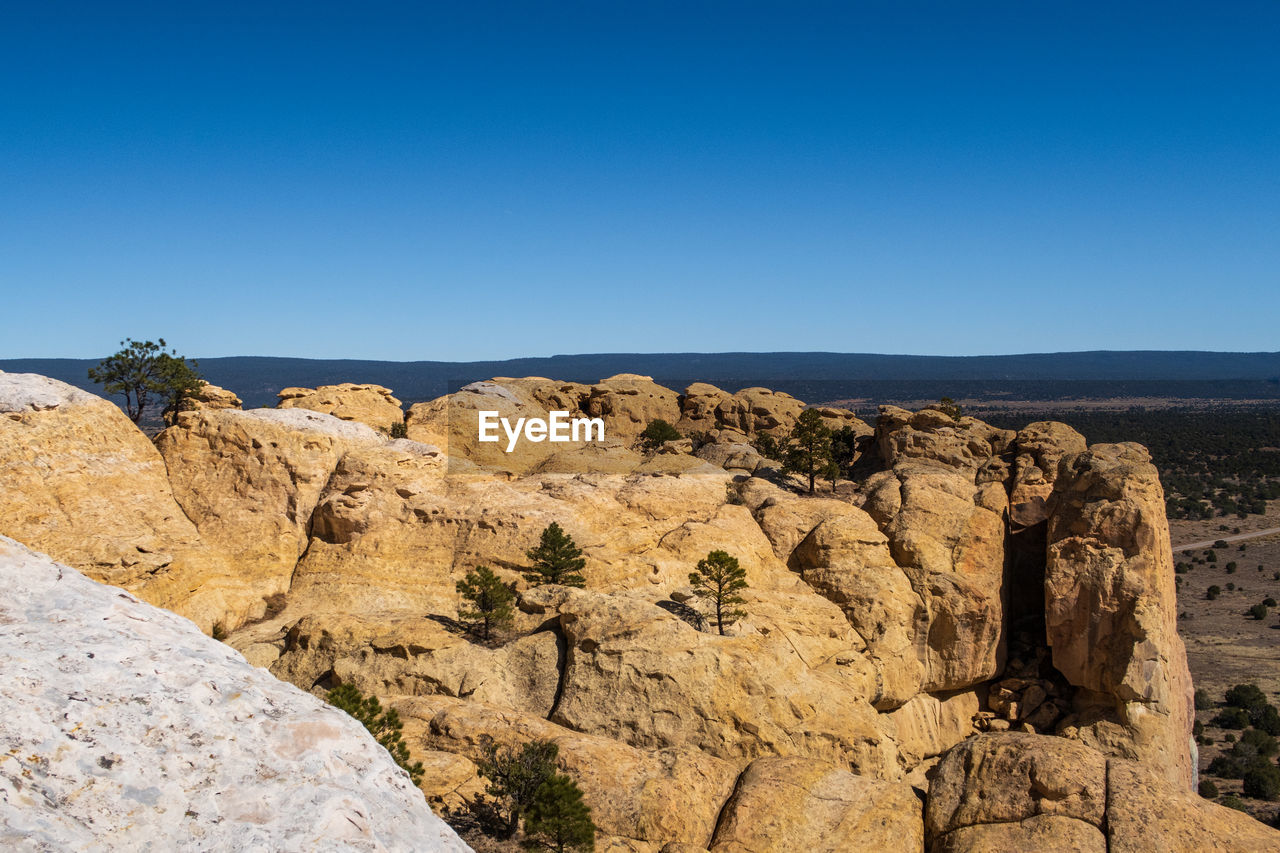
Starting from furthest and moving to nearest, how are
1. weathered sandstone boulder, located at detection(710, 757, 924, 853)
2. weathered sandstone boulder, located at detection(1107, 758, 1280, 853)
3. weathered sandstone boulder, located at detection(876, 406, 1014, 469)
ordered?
1. weathered sandstone boulder, located at detection(876, 406, 1014, 469)
2. weathered sandstone boulder, located at detection(710, 757, 924, 853)
3. weathered sandstone boulder, located at detection(1107, 758, 1280, 853)

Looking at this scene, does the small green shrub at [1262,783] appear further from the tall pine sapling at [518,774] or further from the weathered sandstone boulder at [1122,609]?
the tall pine sapling at [518,774]

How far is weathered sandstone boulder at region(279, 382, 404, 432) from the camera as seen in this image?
159 feet

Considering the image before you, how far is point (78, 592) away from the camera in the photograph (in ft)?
28.7

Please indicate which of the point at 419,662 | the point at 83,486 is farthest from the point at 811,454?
the point at 83,486

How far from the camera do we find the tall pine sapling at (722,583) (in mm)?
27641

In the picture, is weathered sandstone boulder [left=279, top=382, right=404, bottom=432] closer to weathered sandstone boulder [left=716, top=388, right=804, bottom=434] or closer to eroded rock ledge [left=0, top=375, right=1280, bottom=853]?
eroded rock ledge [left=0, top=375, right=1280, bottom=853]

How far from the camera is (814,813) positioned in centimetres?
2002

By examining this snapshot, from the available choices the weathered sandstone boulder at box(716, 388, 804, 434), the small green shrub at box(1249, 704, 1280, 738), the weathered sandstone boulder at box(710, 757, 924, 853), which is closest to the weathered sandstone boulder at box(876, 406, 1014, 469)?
the weathered sandstone boulder at box(716, 388, 804, 434)

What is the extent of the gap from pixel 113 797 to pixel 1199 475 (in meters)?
131

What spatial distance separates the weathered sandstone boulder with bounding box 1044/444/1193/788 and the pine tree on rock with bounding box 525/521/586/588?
18.3 m

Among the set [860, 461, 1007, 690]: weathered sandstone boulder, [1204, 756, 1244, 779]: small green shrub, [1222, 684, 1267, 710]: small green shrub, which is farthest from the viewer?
→ [1222, 684, 1267, 710]: small green shrub

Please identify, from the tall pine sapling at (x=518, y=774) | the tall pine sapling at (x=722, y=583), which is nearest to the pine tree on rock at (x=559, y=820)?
the tall pine sapling at (x=518, y=774)

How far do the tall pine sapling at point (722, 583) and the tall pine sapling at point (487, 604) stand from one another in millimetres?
6211

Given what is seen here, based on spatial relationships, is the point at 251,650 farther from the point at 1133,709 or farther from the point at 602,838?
the point at 1133,709
